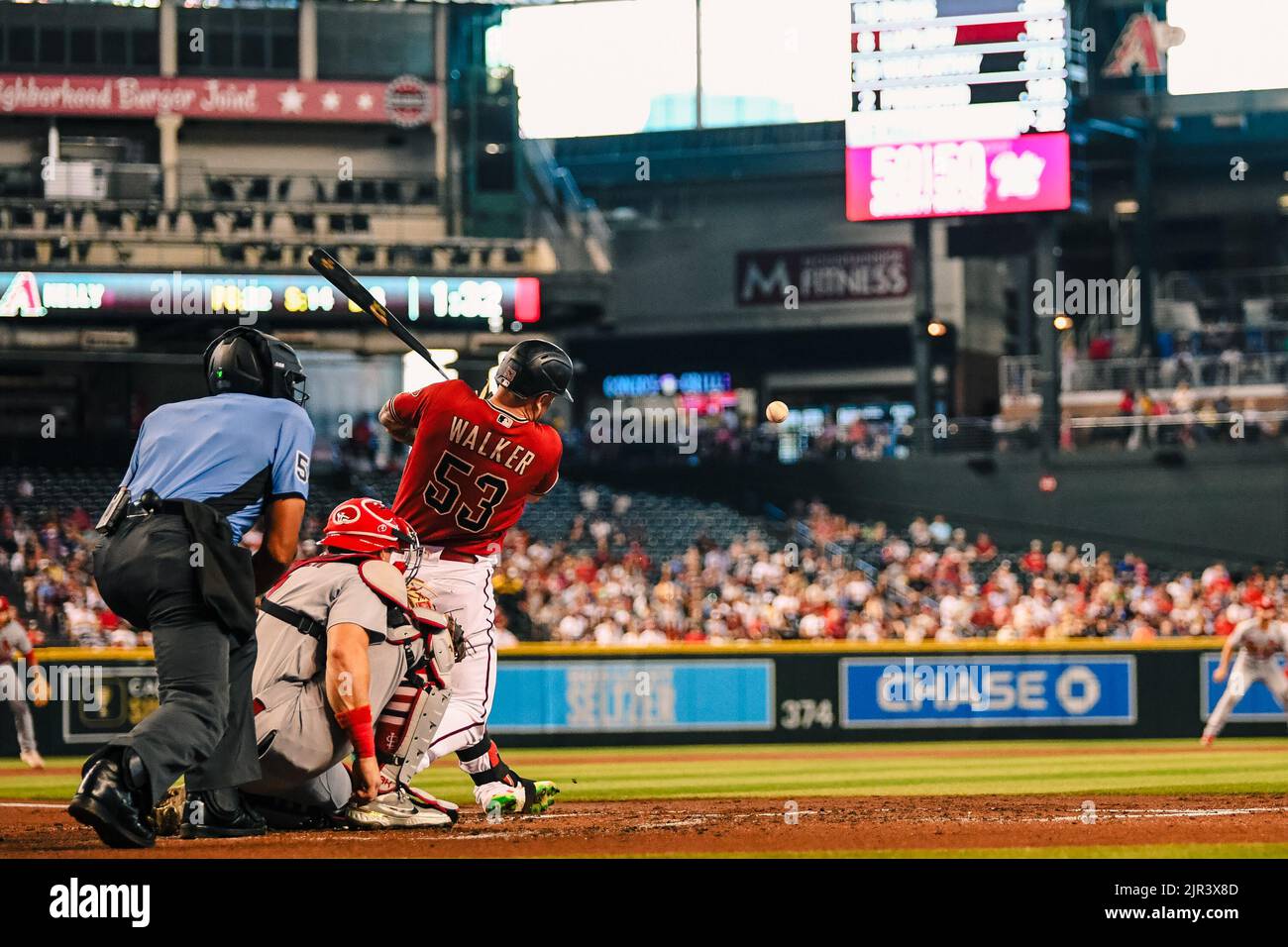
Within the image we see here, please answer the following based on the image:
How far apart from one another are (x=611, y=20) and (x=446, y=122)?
396 cm

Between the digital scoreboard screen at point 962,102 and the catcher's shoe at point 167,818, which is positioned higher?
the digital scoreboard screen at point 962,102

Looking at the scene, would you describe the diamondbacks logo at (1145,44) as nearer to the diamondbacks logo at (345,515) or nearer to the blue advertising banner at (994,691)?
the blue advertising banner at (994,691)

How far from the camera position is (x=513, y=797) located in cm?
717

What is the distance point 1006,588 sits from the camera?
69.9 feet

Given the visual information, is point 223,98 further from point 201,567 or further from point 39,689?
point 201,567

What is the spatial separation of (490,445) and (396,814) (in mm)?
1620

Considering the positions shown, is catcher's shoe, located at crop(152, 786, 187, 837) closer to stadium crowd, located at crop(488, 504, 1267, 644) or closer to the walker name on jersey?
the walker name on jersey

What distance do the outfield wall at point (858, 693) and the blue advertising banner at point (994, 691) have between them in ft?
0.03

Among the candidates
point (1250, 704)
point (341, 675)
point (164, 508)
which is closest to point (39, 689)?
point (341, 675)

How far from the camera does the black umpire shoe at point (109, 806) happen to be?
16.4 feet

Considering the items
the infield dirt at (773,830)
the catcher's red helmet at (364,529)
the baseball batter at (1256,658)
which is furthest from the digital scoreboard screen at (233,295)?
the catcher's red helmet at (364,529)

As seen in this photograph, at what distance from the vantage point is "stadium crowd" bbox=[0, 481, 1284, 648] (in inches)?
784
